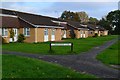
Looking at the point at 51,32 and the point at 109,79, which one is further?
the point at 51,32

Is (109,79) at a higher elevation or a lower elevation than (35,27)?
lower

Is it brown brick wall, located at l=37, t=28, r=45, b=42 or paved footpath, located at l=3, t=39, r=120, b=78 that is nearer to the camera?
paved footpath, located at l=3, t=39, r=120, b=78

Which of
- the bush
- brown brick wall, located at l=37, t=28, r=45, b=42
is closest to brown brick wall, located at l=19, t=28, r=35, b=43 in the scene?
brown brick wall, located at l=37, t=28, r=45, b=42

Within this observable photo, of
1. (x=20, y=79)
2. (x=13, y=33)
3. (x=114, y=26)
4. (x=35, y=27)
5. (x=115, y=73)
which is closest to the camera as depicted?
(x=20, y=79)

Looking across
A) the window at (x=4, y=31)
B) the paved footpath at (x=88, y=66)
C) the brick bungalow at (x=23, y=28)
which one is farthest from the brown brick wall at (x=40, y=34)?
the paved footpath at (x=88, y=66)

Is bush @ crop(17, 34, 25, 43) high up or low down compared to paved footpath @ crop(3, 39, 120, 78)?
up

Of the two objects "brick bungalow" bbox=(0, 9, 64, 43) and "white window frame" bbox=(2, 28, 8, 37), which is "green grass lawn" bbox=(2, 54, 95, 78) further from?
"brick bungalow" bbox=(0, 9, 64, 43)

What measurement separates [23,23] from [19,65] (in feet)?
91.2

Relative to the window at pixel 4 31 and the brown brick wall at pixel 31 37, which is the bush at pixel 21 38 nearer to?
the brown brick wall at pixel 31 37

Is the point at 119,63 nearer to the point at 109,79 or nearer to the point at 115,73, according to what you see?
the point at 115,73

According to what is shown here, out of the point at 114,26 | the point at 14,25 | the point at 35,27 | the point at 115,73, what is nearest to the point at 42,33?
the point at 35,27

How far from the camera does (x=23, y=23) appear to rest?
39938mm

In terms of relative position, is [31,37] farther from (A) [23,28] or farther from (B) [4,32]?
(B) [4,32]

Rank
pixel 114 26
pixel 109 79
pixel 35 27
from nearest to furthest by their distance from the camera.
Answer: pixel 109 79 → pixel 35 27 → pixel 114 26
